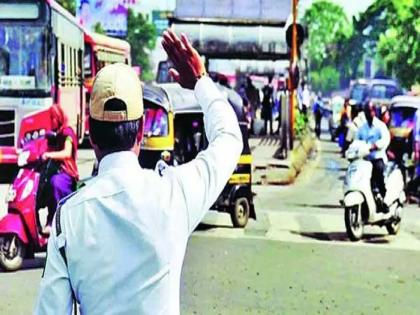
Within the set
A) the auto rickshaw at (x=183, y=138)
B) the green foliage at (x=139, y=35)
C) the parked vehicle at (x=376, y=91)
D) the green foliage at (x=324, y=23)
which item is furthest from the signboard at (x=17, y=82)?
the green foliage at (x=324, y=23)

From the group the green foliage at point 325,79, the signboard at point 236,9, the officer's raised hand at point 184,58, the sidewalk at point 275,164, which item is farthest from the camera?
the green foliage at point 325,79

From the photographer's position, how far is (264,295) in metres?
8.87

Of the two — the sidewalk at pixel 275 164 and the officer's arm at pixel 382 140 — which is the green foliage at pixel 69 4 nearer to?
the sidewalk at pixel 275 164

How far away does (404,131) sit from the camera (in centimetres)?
1994

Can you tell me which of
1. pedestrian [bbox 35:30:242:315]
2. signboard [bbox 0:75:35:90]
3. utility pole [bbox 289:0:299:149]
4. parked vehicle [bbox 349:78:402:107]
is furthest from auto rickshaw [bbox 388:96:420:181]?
parked vehicle [bbox 349:78:402:107]

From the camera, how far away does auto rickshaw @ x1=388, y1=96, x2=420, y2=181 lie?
19422 mm

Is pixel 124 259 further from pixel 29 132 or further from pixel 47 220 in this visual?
pixel 29 132

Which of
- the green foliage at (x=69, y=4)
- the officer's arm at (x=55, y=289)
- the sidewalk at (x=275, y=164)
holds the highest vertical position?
the green foliage at (x=69, y=4)

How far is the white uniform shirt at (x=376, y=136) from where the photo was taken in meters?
13.3

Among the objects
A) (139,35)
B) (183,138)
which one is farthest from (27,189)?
(139,35)

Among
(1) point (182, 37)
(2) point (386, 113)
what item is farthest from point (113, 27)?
(1) point (182, 37)

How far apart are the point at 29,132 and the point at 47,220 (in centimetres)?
891

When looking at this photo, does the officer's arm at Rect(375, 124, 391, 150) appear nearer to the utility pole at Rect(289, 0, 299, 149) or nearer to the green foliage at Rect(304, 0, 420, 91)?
the utility pole at Rect(289, 0, 299, 149)

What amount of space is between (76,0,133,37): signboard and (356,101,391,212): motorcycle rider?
108ft
